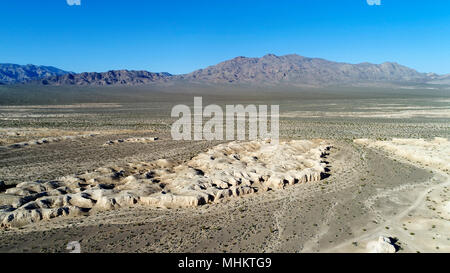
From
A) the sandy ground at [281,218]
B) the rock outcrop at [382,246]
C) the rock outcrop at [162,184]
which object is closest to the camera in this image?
the rock outcrop at [382,246]

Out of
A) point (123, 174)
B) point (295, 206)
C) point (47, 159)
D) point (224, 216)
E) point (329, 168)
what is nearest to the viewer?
point (224, 216)

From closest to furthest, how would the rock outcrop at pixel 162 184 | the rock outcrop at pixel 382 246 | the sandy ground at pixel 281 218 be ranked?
the rock outcrop at pixel 382 246 → the sandy ground at pixel 281 218 → the rock outcrop at pixel 162 184

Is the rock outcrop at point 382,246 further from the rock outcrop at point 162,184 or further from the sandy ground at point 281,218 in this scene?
the rock outcrop at point 162,184

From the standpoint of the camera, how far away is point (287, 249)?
10391mm

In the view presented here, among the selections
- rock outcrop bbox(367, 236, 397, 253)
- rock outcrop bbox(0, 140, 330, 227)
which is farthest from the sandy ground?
rock outcrop bbox(0, 140, 330, 227)

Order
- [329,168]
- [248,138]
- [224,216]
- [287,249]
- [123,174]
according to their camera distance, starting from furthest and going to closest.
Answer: [248,138], [329,168], [123,174], [224,216], [287,249]

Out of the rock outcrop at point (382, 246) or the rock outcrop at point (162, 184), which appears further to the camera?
the rock outcrop at point (162, 184)

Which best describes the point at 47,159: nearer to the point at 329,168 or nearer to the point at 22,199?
the point at 22,199

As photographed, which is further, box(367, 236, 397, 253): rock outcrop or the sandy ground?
the sandy ground

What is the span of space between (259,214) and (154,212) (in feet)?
15.6

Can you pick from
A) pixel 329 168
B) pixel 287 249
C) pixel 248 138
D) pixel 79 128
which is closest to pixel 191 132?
pixel 248 138

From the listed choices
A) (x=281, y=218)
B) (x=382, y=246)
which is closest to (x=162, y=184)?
(x=281, y=218)

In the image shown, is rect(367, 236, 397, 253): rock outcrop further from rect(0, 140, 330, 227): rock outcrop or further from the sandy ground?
rect(0, 140, 330, 227): rock outcrop

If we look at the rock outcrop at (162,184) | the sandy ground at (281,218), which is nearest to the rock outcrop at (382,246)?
the sandy ground at (281,218)
